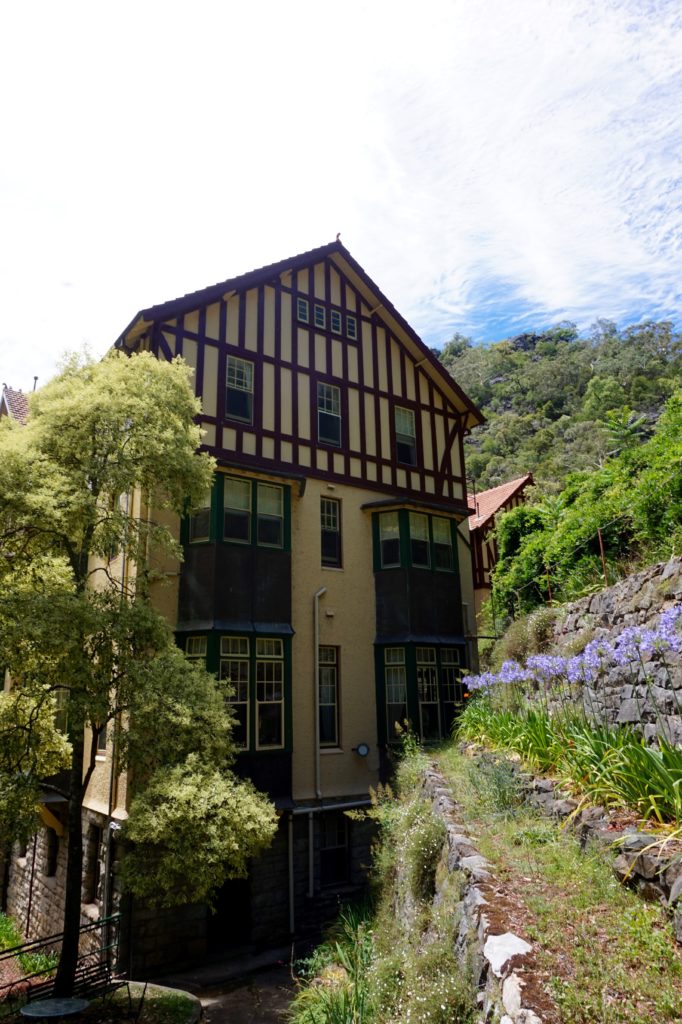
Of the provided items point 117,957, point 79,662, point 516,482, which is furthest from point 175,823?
point 516,482

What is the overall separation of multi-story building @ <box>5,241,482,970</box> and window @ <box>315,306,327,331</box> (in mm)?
32

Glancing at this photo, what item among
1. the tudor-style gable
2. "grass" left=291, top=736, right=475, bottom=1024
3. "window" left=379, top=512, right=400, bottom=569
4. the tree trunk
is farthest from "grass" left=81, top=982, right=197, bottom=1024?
"window" left=379, top=512, right=400, bottom=569

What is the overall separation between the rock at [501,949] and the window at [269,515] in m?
10.3

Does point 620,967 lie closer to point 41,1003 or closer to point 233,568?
point 41,1003

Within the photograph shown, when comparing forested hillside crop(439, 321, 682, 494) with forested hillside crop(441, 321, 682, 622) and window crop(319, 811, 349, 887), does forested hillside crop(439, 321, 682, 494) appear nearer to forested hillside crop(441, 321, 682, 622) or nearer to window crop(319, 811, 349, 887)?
forested hillside crop(441, 321, 682, 622)

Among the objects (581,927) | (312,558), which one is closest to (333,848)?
(312,558)

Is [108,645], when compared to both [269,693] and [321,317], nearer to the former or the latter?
[269,693]

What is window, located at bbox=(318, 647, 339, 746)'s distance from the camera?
15336 mm

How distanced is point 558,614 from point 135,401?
26.8 ft

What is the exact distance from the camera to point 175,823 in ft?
29.3

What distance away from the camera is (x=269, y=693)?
1428cm

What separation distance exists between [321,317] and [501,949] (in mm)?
15787

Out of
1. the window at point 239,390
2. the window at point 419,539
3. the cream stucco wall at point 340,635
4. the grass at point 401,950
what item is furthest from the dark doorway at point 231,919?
the window at point 239,390

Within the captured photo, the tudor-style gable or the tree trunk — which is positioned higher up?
the tudor-style gable
